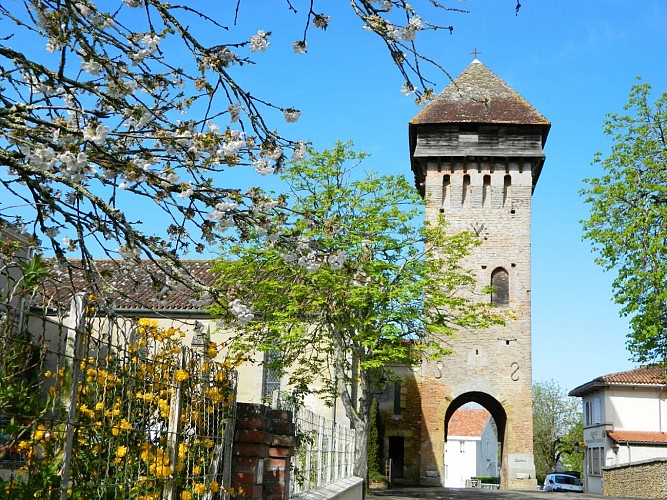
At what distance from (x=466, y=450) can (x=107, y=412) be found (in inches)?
2842

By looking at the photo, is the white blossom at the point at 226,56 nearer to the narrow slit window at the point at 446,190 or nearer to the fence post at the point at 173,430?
the fence post at the point at 173,430

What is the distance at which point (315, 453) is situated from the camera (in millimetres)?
9125

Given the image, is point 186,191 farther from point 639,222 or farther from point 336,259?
point 639,222

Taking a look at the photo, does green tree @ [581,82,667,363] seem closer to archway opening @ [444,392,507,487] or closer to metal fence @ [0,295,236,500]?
metal fence @ [0,295,236,500]

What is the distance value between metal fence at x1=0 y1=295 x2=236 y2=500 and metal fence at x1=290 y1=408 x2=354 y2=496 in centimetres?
213

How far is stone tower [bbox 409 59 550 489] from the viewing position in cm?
3588

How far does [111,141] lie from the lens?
4980mm

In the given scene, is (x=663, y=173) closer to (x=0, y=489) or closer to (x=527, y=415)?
(x=527, y=415)

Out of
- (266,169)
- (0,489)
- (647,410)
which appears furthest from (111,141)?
(647,410)

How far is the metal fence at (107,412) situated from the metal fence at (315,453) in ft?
7.00

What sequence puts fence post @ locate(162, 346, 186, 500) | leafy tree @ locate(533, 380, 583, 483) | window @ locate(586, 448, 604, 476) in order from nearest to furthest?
fence post @ locate(162, 346, 186, 500) → window @ locate(586, 448, 604, 476) → leafy tree @ locate(533, 380, 583, 483)

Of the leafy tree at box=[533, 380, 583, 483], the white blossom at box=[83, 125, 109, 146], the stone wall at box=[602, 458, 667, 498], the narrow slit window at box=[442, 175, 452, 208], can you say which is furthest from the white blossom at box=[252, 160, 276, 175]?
the leafy tree at box=[533, 380, 583, 483]

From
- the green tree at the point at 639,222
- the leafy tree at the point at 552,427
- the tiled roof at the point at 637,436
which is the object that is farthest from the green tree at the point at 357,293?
the leafy tree at the point at 552,427

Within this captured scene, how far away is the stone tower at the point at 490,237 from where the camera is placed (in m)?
35.9
